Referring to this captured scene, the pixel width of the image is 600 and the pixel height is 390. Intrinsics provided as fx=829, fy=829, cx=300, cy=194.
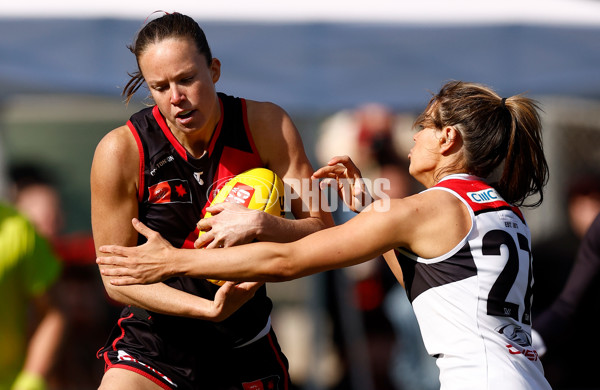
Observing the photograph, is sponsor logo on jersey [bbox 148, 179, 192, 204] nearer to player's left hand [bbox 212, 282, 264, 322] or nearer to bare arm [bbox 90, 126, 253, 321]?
bare arm [bbox 90, 126, 253, 321]

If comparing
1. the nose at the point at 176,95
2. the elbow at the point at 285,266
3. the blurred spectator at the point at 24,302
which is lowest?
the blurred spectator at the point at 24,302

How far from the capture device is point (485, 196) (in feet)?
9.64

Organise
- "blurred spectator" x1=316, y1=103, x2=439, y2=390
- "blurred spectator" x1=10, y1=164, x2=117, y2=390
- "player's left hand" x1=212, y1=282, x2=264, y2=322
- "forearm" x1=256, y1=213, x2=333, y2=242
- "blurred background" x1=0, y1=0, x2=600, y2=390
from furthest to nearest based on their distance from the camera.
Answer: "blurred spectator" x1=10, y1=164, x2=117, y2=390, "blurred spectator" x1=316, y1=103, x2=439, y2=390, "blurred background" x1=0, y1=0, x2=600, y2=390, "player's left hand" x1=212, y1=282, x2=264, y2=322, "forearm" x1=256, y1=213, x2=333, y2=242

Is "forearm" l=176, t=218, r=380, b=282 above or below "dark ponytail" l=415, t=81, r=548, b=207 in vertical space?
below

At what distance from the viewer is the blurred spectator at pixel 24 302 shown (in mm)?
4531

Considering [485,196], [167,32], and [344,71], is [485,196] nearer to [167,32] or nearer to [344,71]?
[167,32]

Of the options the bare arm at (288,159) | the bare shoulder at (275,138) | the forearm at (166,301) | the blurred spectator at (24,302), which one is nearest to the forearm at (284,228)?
the bare arm at (288,159)

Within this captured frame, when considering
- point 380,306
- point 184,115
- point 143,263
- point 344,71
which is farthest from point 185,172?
point 380,306

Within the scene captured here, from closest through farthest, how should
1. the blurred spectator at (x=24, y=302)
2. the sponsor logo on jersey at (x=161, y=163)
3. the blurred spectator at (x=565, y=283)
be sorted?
the sponsor logo on jersey at (x=161, y=163) → the blurred spectator at (x=24, y=302) → the blurred spectator at (x=565, y=283)

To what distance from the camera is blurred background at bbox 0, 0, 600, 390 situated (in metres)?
6.54

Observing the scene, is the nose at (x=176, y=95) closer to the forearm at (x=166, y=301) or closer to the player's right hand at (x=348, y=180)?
the player's right hand at (x=348, y=180)

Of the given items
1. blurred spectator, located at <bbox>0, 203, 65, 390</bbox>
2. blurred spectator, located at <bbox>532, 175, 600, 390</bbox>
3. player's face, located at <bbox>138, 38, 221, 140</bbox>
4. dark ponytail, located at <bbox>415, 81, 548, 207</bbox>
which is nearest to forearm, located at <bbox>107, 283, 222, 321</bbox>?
player's face, located at <bbox>138, 38, 221, 140</bbox>

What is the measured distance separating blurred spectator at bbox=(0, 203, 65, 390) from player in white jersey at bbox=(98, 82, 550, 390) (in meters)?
1.90

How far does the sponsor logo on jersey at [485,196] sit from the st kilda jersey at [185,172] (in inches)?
38.6
